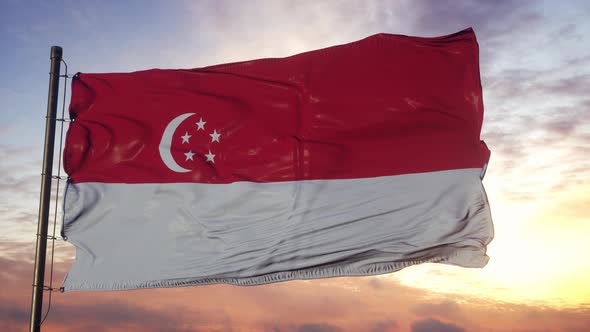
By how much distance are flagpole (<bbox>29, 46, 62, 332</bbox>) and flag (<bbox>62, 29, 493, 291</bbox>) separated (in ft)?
2.13

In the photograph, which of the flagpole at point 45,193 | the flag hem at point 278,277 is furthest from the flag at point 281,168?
the flagpole at point 45,193

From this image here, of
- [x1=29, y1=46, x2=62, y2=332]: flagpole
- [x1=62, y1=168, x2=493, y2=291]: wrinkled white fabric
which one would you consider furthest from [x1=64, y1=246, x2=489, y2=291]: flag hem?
[x1=29, y1=46, x2=62, y2=332]: flagpole

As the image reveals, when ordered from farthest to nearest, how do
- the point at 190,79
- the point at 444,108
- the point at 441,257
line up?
1. the point at 190,79
2. the point at 444,108
3. the point at 441,257

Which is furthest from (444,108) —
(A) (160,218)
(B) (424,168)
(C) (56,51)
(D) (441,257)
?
(C) (56,51)

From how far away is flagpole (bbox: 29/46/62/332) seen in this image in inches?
369

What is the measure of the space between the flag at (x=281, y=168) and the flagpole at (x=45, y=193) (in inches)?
25.5

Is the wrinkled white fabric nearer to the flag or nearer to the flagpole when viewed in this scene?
the flag

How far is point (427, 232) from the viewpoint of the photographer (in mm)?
9930

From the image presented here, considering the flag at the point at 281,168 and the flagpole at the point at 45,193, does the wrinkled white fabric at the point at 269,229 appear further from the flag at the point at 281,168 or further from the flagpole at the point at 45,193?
the flagpole at the point at 45,193

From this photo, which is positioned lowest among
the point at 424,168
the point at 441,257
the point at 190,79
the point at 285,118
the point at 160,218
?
the point at 441,257

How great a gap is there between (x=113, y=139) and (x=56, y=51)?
1.61m

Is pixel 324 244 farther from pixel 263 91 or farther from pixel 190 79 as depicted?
pixel 190 79

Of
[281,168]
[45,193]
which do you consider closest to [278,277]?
[281,168]

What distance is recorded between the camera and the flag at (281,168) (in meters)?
10.0
